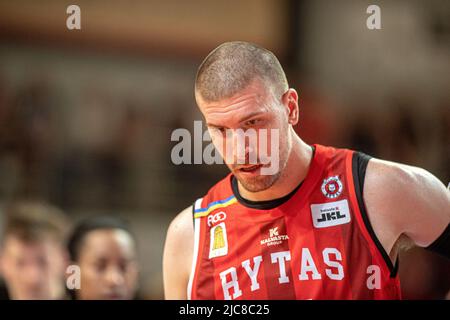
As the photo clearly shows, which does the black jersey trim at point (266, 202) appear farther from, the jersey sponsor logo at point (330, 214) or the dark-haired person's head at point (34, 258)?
the dark-haired person's head at point (34, 258)

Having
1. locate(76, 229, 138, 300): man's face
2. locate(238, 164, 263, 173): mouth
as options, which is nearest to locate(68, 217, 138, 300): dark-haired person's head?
locate(76, 229, 138, 300): man's face

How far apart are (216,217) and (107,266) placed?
2.86 ft

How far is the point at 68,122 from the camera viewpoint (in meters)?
6.03

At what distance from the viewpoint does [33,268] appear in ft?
13.3

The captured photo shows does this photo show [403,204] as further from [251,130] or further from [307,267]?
[251,130]

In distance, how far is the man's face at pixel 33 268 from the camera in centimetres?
396

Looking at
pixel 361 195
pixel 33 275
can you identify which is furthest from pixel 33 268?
pixel 361 195

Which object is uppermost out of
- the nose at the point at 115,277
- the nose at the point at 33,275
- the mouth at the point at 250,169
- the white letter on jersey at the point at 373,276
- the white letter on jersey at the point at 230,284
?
the mouth at the point at 250,169

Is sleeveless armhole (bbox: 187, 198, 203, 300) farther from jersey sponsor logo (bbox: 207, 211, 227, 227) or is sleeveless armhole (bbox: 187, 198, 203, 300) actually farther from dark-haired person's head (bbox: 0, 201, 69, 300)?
dark-haired person's head (bbox: 0, 201, 69, 300)

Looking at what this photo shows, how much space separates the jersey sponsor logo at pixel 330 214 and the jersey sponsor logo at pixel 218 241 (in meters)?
0.40

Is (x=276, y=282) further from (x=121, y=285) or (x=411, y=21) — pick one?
(x=411, y=21)

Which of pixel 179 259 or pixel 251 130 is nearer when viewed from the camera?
pixel 251 130

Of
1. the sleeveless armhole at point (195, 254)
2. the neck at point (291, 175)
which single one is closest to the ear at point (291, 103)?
the neck at point (291, 175)
